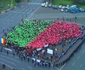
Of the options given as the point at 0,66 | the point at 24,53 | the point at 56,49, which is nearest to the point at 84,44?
the point at 56,49

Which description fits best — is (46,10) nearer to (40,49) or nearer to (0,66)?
(40,49)

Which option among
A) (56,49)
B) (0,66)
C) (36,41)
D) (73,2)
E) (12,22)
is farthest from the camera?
(73,2)

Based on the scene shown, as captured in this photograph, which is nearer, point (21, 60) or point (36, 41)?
point (21, 60)

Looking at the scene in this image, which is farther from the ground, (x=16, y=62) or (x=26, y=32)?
(x=26, y=32)

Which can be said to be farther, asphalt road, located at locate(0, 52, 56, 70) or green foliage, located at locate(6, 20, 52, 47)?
green foliage, located at locate(6, 20, 52, 47)

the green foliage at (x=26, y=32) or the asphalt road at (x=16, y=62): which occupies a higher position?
the green foliage at (x=26, y=32)

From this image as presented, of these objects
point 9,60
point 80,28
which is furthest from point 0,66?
point 80,28

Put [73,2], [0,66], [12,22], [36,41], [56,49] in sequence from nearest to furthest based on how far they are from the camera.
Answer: [0,66]
[56,49]
[36,41]
[12,22]
[73,2]

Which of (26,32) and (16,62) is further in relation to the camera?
(26,32)

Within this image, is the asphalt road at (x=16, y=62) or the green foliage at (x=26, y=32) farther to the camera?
the green foliage at (x=26, y=32)

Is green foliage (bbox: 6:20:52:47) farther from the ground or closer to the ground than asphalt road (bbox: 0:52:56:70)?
farther from the ground
